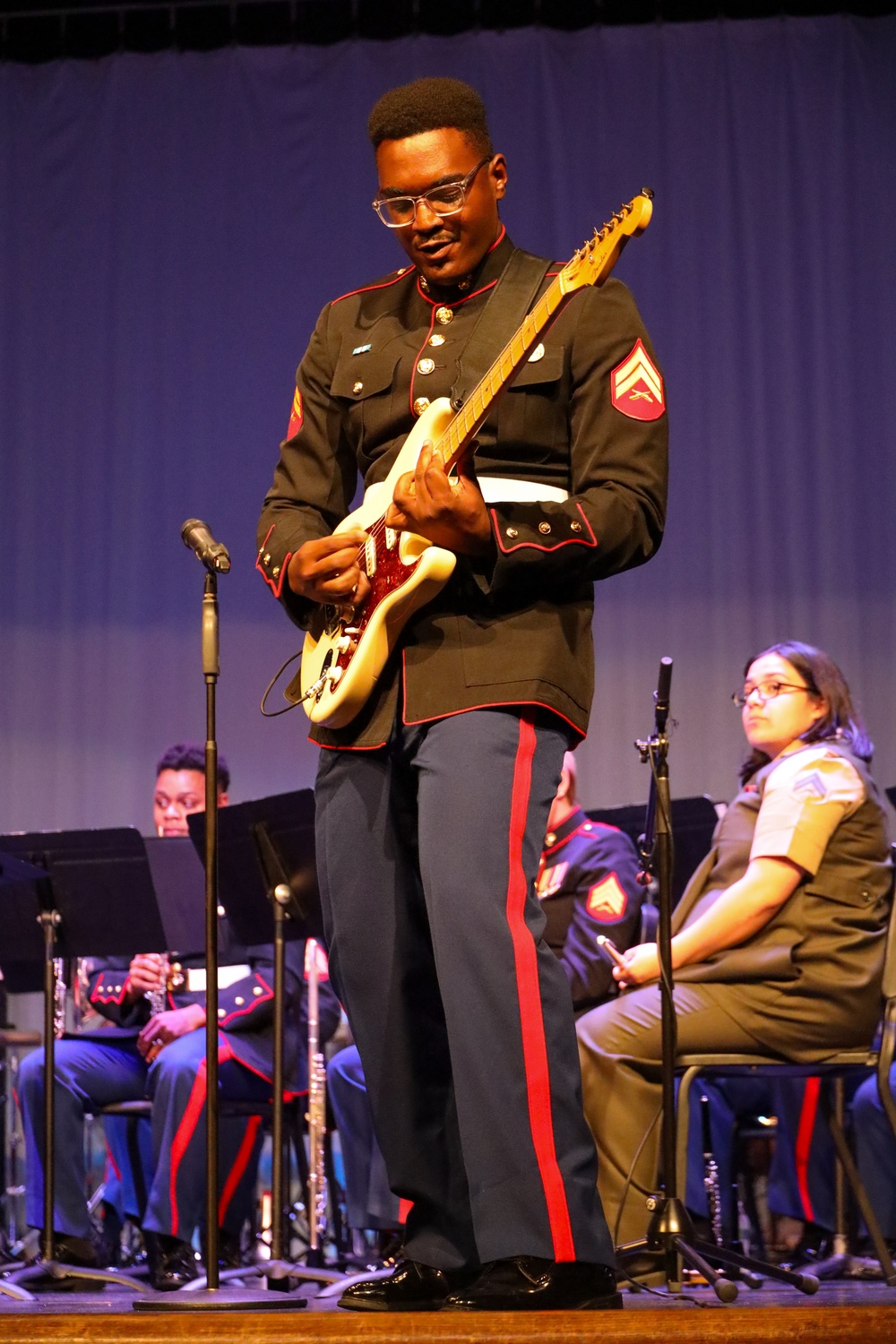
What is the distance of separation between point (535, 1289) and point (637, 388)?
1.28m

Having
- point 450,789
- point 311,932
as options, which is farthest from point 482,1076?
point 311,932

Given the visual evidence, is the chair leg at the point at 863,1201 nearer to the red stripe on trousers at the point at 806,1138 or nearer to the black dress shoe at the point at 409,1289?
the red stripe on trousers at the point at 806,1138

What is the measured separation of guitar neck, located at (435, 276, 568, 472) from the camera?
2.19 meters

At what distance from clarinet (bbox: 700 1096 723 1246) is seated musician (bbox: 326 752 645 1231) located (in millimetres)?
747

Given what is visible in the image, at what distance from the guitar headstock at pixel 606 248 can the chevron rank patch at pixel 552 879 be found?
2.74m

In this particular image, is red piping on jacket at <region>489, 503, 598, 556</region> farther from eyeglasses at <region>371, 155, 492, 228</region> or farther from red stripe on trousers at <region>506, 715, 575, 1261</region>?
eyeglasses at <region>371, 155, 492, 228</region>

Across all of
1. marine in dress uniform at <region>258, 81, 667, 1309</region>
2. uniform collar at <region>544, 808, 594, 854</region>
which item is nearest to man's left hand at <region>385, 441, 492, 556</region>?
marine in dress uniform at <region>258, 81, 667, 1309</region>

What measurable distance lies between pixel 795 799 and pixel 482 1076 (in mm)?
2149

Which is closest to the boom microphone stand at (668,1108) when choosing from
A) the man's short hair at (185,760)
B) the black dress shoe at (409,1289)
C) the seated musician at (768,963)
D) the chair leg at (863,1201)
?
the seated musician at (768,963)

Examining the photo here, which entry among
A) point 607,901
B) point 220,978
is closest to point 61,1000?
point 220,978

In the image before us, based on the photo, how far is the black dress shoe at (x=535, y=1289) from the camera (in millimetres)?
1989

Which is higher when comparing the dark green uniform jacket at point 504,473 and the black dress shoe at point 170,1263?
the dark green uniform jacket at point 504,473

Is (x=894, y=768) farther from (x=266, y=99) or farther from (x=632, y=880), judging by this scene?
(x=266, y=99)

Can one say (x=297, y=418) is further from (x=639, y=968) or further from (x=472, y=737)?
(x=639, y=968)
